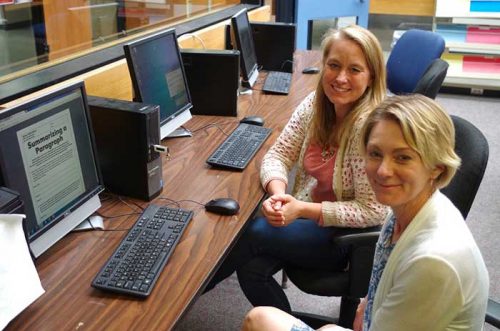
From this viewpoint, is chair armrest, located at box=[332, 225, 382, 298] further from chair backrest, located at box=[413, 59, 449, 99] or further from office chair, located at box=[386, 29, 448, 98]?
office chair, located at box=[386, 29, 448, 98]

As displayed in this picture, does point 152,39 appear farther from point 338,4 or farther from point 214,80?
→ point 338,4

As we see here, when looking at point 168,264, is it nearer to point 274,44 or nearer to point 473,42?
point 274,44

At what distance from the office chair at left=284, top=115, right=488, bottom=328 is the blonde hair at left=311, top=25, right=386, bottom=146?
30cm

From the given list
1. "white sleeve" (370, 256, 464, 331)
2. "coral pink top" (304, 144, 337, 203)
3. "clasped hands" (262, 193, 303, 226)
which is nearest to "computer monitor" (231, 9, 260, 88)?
"coral pink top" (304, 144, 337, 203)

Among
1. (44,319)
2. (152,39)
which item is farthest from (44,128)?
(152,39)

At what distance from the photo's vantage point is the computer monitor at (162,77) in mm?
1840

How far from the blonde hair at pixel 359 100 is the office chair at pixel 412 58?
110cm

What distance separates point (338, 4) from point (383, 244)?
13.2 feet

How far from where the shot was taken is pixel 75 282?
4.10 ft

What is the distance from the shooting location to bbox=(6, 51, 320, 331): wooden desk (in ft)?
3.70

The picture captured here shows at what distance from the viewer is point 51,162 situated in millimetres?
1335

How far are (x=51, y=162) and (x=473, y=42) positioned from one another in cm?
468

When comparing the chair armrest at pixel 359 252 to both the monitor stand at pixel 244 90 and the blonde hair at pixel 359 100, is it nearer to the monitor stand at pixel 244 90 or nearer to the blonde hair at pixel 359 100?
the blonde hair at pixel 359 100

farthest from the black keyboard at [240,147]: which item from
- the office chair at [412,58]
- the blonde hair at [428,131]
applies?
the office chair at [412,58]
